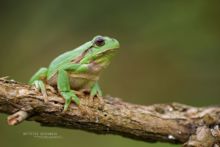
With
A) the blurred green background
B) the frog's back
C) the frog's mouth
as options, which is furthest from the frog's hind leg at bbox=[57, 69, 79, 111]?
the blurred green background

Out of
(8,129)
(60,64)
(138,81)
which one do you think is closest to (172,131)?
(60,64)

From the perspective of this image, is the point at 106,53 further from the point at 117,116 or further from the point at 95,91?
the point at 117,116

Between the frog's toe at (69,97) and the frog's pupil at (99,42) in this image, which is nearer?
the frog's toe at (69,97)

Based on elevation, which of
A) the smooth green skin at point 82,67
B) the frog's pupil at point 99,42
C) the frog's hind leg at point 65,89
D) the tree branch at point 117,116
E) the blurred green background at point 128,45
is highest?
the blurred green background at point 128,45

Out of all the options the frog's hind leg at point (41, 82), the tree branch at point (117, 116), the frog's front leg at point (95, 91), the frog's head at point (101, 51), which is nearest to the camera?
the tree branch at point (117, 116)

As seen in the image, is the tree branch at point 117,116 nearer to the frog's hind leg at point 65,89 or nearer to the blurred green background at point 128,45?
the frog's hind leg at point 65,89

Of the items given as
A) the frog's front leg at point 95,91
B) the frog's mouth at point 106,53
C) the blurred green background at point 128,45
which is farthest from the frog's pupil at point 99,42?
the blurred green background at point 128,45

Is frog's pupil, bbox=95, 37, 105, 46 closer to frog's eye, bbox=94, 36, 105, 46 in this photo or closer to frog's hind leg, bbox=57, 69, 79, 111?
frog's eye, bbox=94, 36, 105, 46

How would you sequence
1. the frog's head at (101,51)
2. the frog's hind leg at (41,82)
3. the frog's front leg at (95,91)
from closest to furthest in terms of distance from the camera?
the frog's hind leg at (41,82) → the frog's front leg at (95,91) → the frog's head at (101,51)
